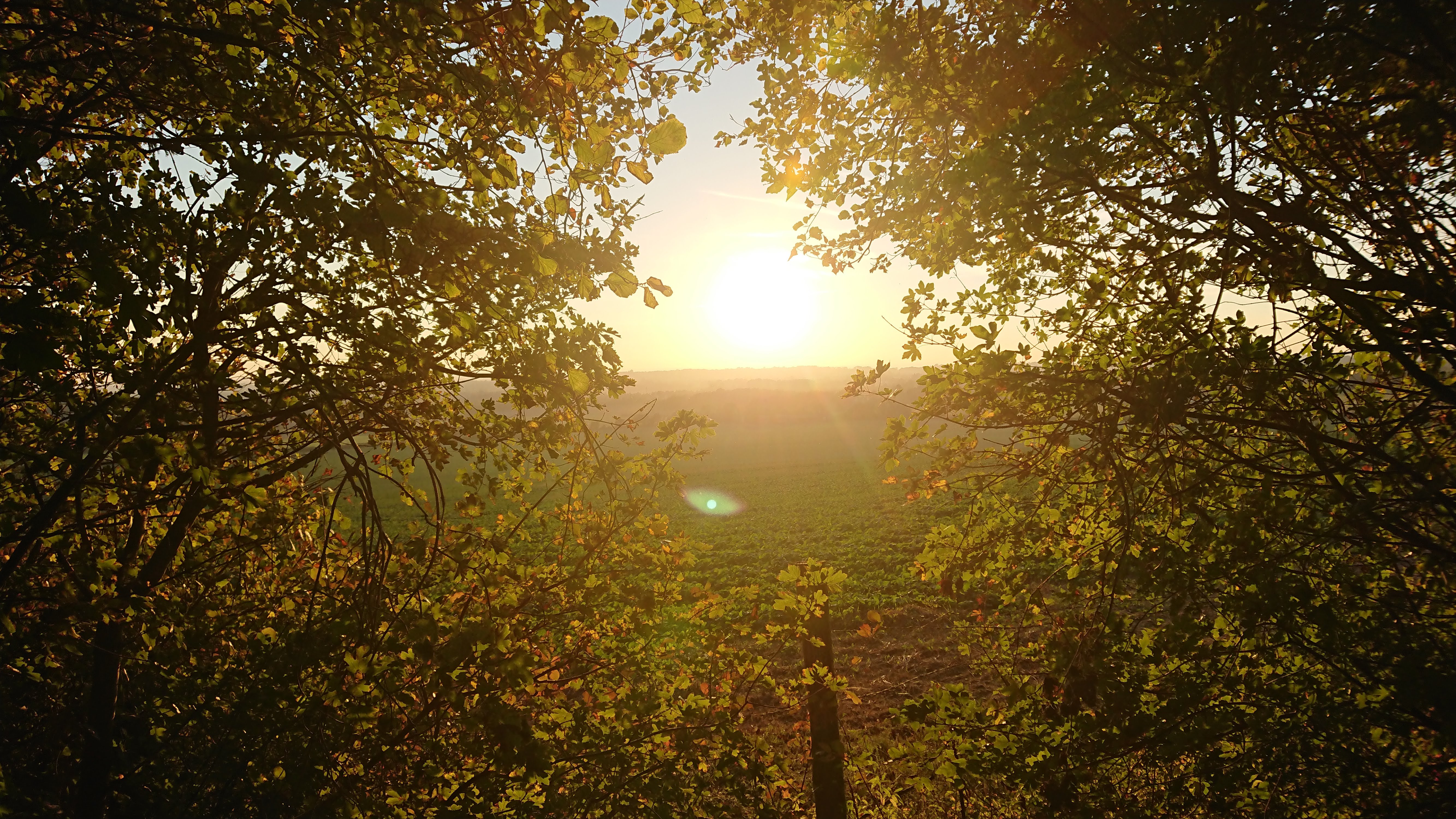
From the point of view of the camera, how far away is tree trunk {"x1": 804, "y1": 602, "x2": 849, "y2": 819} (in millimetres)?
3439

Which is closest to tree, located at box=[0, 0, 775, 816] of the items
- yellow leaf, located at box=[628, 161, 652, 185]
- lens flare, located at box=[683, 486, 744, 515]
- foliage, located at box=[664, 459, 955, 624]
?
yellow leaf, located at box=[628, 161, 652, 185]

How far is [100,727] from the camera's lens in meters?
3.53

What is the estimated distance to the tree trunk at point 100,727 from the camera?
338cm

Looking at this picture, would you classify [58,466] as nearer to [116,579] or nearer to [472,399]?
[116,579]

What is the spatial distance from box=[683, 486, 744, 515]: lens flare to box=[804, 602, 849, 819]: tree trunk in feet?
71.7

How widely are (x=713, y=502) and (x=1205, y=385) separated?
28.1m

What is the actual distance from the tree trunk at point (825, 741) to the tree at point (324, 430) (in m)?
0.49

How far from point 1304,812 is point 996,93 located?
3.93 meters

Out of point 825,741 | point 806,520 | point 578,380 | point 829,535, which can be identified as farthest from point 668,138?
point 806,520

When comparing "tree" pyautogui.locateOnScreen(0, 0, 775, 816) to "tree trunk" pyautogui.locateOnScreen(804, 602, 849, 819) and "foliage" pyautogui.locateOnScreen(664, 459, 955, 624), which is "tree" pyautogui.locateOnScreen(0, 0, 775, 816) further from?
"foliage" pyautogui.locateOnScreen(664, 459, 955, 624)

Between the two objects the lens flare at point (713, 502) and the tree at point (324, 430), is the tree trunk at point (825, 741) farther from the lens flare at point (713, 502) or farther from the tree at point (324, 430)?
the lens flare at point (713, 502)

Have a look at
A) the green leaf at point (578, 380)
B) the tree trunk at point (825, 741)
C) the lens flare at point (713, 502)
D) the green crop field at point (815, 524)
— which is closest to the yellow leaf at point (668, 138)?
the green leaf at point (578, 380)

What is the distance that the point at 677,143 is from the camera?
238 centimetres

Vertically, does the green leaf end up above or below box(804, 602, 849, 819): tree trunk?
above
